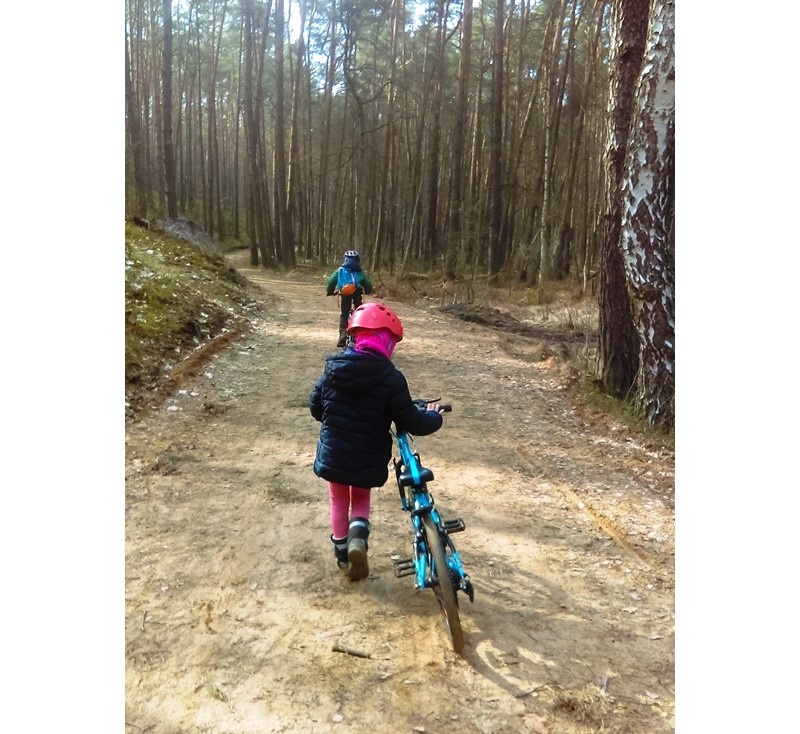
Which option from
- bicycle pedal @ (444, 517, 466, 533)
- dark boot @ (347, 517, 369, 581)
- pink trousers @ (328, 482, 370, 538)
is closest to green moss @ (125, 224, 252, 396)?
pink trousers @ (328, 482, 370, 538)

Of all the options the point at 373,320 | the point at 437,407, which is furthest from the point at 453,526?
the point at 373,320

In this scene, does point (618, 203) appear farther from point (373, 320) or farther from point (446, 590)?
point (446, 590)

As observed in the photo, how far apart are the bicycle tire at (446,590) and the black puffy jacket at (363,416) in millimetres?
497

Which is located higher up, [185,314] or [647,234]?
[647,234]

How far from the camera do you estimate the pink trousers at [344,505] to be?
10.7 ft

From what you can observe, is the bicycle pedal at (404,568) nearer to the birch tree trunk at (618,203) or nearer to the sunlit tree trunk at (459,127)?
the birch tree trunk at (618,203)

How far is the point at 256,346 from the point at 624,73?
218 inches

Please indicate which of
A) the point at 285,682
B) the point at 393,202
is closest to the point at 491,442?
the point at 285,682

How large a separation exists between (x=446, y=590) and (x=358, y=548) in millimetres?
628

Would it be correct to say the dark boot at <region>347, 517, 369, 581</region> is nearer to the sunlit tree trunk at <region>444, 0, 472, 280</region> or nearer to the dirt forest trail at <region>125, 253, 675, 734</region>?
the dirt forest trail at <region>125, 253, 675, 734</region>
